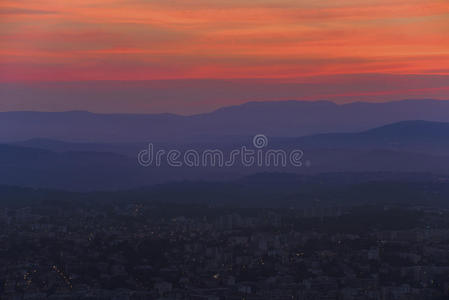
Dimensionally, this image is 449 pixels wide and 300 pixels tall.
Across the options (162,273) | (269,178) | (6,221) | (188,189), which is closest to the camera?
(162,273)

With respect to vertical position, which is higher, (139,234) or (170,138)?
(170,138)

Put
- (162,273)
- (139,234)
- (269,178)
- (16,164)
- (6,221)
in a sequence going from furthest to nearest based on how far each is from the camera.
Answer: (16,164) < (269,178) < (6,221) < (139,234) < (162,273)

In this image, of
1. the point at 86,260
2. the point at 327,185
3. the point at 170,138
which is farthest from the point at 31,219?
the point at 170,138

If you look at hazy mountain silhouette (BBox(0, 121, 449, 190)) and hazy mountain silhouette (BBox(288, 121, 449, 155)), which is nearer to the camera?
hazy mountain silhouette (BBox(0, 121, 449, 190))

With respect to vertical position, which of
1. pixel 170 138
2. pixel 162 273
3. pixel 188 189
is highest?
pixel 170 138

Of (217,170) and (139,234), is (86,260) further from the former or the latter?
(217,170)

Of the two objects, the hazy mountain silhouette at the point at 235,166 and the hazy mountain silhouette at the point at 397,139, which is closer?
the hazy mountain silhouette at the point at 235,166

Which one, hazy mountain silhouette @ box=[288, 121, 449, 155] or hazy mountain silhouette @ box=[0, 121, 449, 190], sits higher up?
hazy mountain silhouette @ box=[288, 121, 449, 155]

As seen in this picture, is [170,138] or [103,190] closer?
[103,190]

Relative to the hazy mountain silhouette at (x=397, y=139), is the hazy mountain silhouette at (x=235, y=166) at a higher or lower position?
lower

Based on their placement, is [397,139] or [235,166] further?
[397,139]

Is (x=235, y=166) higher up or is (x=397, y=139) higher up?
(x=397, y=139)
